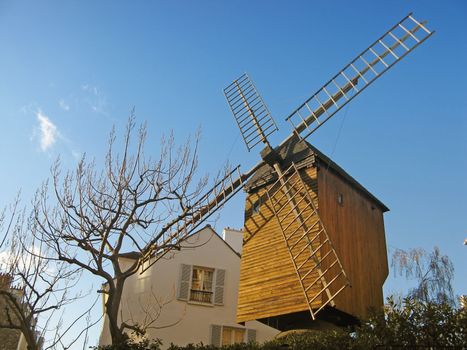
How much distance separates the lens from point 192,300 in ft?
56.0

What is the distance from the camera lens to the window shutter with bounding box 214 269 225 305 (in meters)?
17.2

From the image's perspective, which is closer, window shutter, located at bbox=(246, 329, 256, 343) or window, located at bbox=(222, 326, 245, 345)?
window, located at bbox=(222, 326, 245, 345)

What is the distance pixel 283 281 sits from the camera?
45.1ft

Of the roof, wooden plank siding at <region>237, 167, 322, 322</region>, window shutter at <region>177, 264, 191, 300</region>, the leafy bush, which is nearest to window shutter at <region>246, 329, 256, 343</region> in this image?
window shutter at <region>177, 264, 191, 300</region>

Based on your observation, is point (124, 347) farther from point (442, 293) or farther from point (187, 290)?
point (442, 293)

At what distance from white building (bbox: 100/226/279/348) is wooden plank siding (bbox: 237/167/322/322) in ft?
7.54

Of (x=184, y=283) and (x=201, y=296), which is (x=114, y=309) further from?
(x=201, y=296)

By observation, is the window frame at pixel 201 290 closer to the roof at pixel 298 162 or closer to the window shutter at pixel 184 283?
the window shutter at pixel 184 283

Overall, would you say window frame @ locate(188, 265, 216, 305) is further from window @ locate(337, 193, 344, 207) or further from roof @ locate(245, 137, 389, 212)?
window @ locate(337, 193, 344, 207)

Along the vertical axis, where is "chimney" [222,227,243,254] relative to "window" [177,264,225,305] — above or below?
above

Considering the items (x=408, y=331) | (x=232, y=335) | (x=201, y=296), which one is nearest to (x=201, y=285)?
(x=201, y=296)

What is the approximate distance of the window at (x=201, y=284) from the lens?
1723 cm

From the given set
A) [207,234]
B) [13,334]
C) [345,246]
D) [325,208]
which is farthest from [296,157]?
[13,334]

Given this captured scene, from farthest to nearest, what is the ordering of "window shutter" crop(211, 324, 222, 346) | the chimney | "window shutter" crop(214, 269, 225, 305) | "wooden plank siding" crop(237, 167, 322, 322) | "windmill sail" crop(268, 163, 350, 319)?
the chimney
"window shutter" crop(214, 269, 225, 305)
"window shutter" crop(211, 324, 222, 346)
"wooden plank siding" crop(237, 167, 322, 322)
"windmill sail" crop(268, 163, 350, 319)
